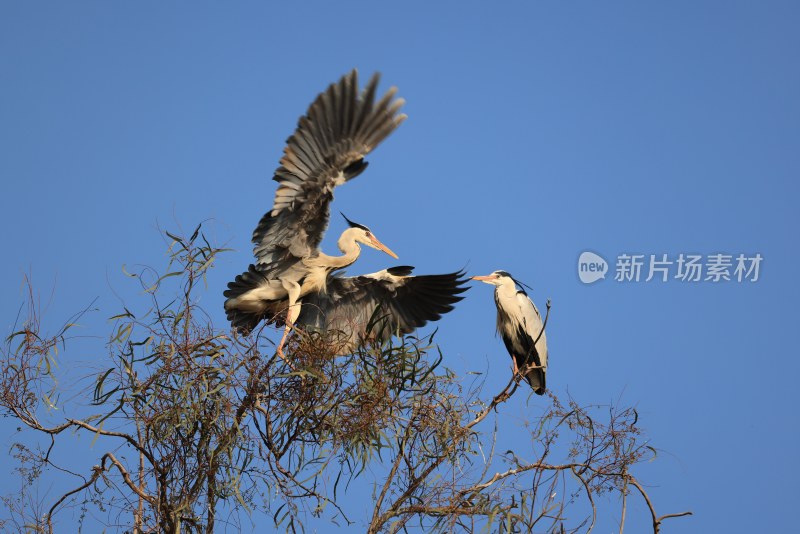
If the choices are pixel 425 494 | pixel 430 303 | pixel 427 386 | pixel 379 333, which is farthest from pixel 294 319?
pixel 425 494

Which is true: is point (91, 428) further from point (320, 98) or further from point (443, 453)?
point (320, 98)

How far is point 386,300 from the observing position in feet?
18.3

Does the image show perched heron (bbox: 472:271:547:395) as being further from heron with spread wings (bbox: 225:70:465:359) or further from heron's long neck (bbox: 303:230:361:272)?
heron's long neck (bbox: 303:230:361:272)

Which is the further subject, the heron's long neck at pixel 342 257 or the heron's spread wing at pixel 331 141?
the heron's long neck at pixel 342 257

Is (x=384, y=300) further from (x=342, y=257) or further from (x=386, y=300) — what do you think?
(x=342, y=257)

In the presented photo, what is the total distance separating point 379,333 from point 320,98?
1.30 m

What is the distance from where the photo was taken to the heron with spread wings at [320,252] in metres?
4.85

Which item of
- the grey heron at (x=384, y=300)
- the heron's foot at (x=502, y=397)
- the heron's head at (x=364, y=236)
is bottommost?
the heron's foot at (x=502, y=397)

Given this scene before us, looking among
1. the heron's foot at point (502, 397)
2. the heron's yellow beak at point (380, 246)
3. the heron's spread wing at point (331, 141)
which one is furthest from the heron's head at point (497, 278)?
the heron's foot at point (502, 397)

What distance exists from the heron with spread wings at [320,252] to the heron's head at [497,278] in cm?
16

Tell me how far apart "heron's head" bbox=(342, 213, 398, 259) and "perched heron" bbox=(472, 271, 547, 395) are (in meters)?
0.59

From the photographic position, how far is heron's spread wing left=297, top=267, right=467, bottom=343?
540cm

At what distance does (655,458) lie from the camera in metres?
3.72

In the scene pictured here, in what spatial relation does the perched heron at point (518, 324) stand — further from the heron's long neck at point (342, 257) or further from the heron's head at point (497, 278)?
the heron's long neck at point (342, 257)
